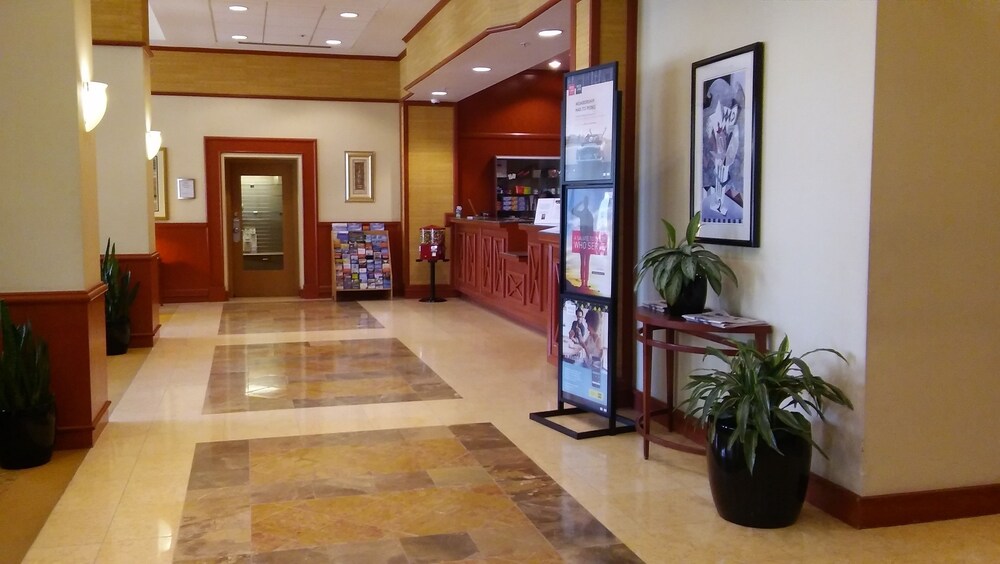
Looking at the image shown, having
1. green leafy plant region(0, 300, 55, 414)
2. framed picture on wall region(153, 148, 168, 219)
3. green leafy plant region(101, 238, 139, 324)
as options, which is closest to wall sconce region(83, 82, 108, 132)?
green leafy plant region(0, 300, 55, 414)

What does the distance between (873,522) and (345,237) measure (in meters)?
9.68

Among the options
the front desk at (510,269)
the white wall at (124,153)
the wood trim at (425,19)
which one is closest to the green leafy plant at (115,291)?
the white wall at (124,153)

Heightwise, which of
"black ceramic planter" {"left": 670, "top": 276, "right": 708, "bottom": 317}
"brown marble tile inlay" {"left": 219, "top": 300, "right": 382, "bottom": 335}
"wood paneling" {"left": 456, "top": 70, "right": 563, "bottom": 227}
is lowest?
"brown marble tile inlay" {"left": 219, "top": 300, "right": 382, "bottom": 335}

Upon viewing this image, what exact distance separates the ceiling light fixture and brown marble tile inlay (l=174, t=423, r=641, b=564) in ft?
7.01

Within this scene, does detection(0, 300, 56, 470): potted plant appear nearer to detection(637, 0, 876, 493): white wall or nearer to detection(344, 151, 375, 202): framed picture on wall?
detection(637, 0, 876, 493): white wall

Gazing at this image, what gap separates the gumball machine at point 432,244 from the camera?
40.1ft

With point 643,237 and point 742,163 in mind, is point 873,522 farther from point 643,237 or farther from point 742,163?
point 643,237

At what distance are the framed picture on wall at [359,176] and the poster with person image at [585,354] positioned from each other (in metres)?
7.64

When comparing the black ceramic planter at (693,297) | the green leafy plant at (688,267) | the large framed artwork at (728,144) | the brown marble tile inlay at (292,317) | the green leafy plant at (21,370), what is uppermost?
the large framed artwork at (728,144)

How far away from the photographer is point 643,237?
580 cm

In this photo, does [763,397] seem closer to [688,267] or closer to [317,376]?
[688,267]

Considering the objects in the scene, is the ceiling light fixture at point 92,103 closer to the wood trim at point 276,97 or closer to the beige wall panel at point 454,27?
the beige wall panel at point 454,27

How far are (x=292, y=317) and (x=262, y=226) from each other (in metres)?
2.73

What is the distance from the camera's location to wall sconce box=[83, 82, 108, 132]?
5320 millimetres
